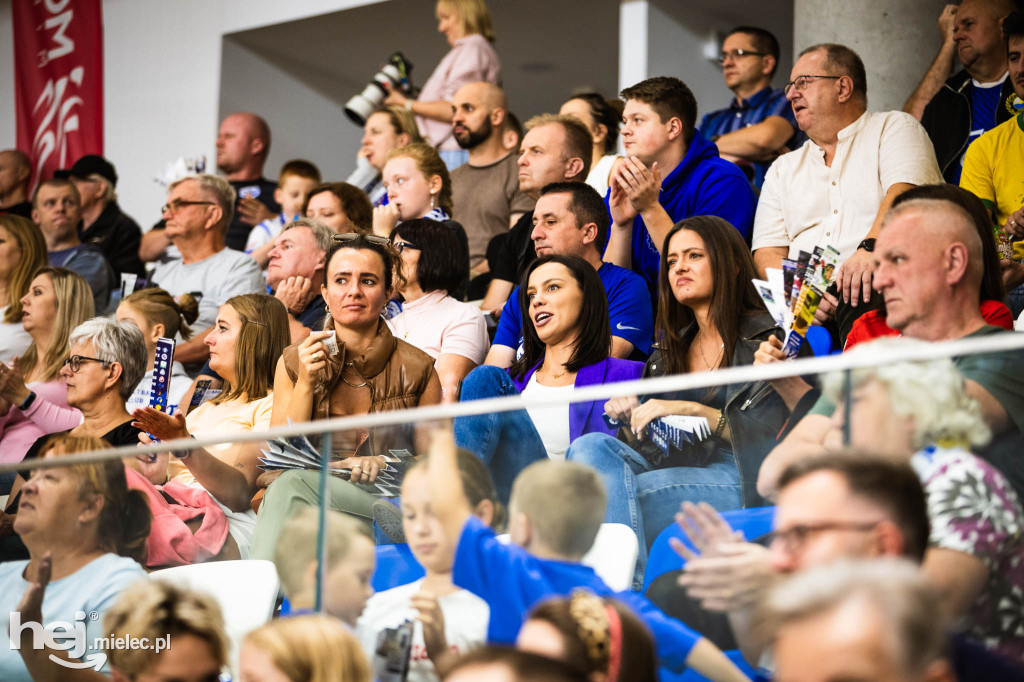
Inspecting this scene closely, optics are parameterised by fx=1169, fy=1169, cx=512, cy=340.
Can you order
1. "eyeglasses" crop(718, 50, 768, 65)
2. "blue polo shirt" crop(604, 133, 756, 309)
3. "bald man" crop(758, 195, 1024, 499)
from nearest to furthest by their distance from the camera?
"bald man" crop(758, 195, 1024, 499), "blue polo shirt" crop(604, 133, 756, 309), "eyeglasses" crop(718, 50, 768, 65)

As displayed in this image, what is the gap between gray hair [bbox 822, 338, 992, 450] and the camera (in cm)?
155

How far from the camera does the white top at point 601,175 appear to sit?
4395 millimetres

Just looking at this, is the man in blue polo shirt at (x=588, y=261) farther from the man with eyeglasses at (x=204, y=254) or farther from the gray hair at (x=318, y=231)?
the man with eyeglasses at (x=204, y=254)

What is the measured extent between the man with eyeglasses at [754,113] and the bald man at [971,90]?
1.92ft

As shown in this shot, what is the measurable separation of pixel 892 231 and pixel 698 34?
4.15 metres

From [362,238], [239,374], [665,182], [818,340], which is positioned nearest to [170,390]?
[239,374]

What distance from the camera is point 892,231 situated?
2.21 m

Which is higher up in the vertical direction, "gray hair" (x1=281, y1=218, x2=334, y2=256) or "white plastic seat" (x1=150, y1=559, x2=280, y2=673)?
"gray hair" (x1=281, y1=218, x2=334, y2=256)

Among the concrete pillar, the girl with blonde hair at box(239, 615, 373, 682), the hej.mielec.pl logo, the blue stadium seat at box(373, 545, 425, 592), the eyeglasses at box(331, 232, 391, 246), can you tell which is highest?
the concrete pillar

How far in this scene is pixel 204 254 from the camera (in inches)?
Answer: 195

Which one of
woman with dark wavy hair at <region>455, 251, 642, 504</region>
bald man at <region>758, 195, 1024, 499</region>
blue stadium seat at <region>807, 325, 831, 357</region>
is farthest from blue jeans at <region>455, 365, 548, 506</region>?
blue stadium seat at <region>807, 325, 831, 357</region>

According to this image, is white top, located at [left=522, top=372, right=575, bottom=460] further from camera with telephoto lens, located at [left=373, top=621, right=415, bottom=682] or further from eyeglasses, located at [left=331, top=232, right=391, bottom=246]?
eyeglasses, located at [left=331, top=232, right=391, bottom=246]

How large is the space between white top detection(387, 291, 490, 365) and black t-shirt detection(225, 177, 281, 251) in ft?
7.42

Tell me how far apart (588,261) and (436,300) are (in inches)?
21.4
